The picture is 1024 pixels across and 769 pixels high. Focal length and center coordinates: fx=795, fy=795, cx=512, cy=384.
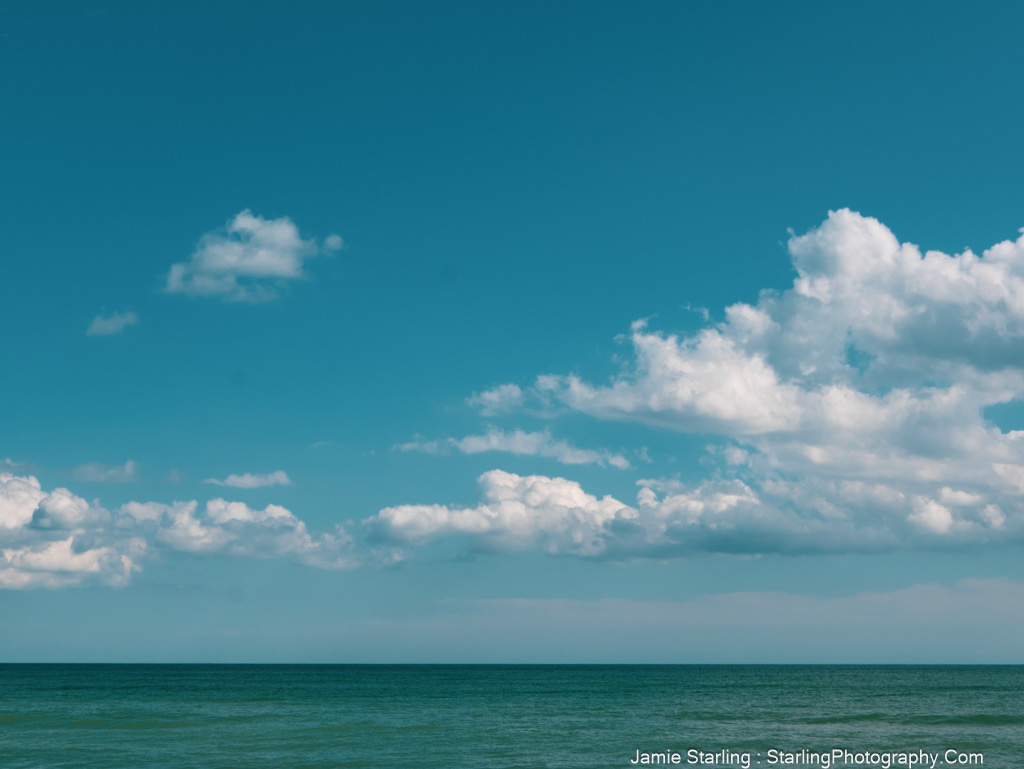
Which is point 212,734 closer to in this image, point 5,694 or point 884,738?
point 884,738

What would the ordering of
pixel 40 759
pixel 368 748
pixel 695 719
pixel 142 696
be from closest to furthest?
1. pixel 40 759
2. pixel 368 748
3. pixel 695 719
4. pixel 142 696

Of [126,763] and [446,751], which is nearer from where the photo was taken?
[126,763]

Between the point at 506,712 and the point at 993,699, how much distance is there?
55040 millimetres

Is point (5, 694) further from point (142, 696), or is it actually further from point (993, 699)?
point (993, 699)

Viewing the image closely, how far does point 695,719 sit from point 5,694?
81.4 m

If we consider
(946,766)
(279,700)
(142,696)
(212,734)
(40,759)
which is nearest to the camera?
(946,766)

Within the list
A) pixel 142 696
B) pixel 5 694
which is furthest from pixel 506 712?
pixel 5 694

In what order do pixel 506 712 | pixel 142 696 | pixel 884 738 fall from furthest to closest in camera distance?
pixel 142 696
pixel 506 712
pixel 884 738

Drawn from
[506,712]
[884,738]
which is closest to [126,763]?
[506,712]

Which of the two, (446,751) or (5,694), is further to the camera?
(5,694)

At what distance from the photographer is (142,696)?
8781 cm

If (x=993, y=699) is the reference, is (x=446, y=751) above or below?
above

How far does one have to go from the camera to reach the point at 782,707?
232ft

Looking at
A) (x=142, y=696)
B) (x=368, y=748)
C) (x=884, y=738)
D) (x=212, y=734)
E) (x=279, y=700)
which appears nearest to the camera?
(x=368, y=748)
